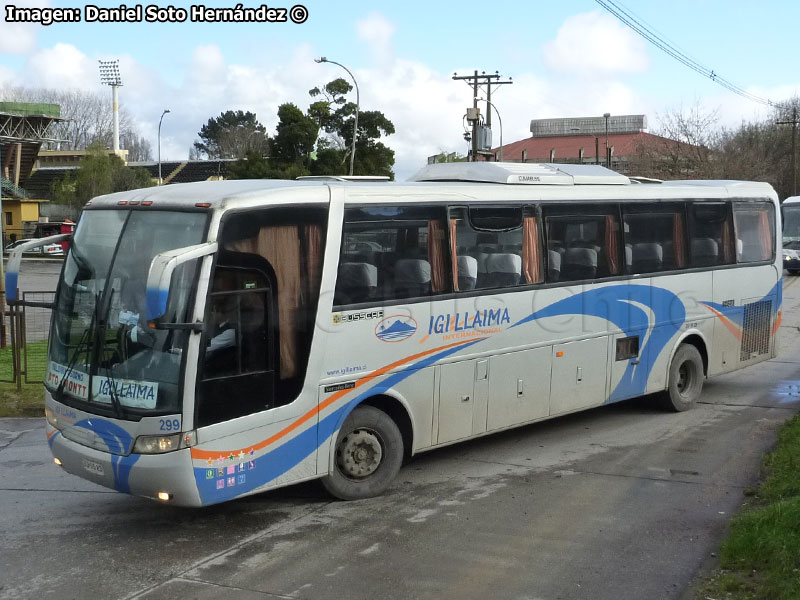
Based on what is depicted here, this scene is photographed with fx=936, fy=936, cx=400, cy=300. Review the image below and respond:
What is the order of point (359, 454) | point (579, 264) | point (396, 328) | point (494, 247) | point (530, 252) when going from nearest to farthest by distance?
point (359, 454) < point (396, 328) < point (494, 247) < point (530, 252) < point (579, 264)

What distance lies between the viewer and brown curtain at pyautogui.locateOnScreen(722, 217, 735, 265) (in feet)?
42.8

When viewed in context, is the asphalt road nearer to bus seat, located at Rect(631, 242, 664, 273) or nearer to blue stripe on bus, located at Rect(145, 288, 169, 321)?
blue stripe on bus, located at Rect(145, 288, 169, 321)

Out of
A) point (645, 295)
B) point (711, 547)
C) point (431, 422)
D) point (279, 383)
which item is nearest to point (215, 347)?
point (279, 383)

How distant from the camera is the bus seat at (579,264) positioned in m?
10.7

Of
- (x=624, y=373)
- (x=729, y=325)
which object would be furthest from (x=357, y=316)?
(x=729, y=325)

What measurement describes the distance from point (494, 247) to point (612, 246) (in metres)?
2.19

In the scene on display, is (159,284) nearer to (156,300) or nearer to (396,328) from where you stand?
(156,300)

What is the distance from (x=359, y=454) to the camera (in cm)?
846

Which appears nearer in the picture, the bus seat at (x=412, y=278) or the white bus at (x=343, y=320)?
the white bus at (x=343, y=320)

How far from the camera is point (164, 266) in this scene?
626 cm

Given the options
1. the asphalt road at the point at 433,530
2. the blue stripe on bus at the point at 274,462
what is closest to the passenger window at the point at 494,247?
the blue stripe on bus at the point at 274,462

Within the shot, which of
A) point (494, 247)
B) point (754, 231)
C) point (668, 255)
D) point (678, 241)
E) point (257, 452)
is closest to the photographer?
point (257, 452)

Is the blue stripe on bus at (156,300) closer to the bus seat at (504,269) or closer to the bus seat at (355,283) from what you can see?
the bus seat at (355,283)

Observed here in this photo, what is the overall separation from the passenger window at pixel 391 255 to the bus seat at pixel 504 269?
679 millimetres
